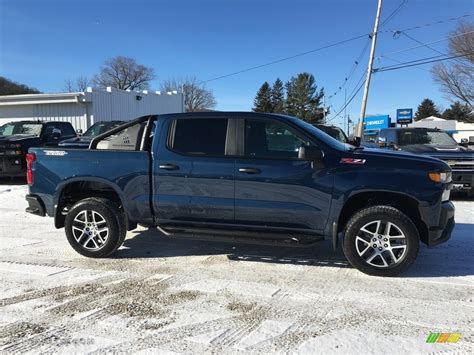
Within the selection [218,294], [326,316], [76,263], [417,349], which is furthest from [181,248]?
[417,349]

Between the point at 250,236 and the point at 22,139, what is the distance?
9685 mm

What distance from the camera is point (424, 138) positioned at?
447 inches

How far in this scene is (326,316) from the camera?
3.78 m

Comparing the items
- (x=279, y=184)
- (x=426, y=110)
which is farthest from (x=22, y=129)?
(x=426, y=110)

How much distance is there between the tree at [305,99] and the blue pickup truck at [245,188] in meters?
72.4

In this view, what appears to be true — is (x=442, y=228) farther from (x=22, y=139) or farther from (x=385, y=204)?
(x=22, y=139)

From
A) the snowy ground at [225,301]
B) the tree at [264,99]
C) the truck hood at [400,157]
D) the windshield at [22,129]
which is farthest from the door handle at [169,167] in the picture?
the tree at [264,99]

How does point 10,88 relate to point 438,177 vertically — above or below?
above

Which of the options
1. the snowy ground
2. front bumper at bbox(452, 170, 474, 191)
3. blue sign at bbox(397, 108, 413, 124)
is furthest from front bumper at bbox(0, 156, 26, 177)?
A: blue sign at bbox(397, 108, 413, 124)

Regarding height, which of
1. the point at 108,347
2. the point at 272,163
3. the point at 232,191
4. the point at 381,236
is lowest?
the point at 108,347

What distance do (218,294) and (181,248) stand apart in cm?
176

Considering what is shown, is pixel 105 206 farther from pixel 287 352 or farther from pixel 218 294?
pixel 287 352

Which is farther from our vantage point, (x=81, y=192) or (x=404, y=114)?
(x=404, y=114)

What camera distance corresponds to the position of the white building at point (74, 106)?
25516 mm
